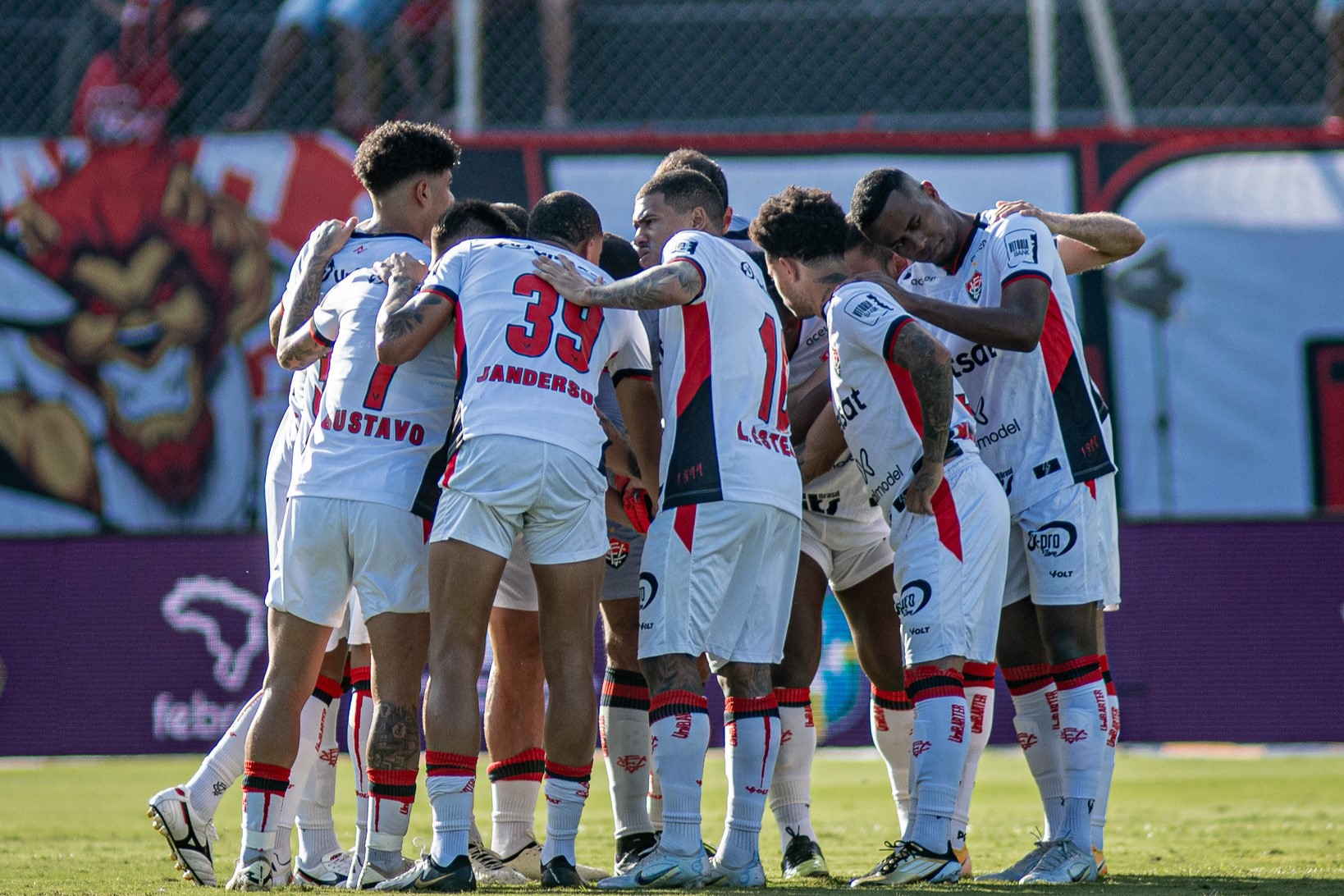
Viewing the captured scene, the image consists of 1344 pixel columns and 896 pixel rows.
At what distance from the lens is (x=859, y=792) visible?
319 inches

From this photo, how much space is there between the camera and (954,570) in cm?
464

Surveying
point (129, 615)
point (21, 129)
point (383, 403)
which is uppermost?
point (21, 129)

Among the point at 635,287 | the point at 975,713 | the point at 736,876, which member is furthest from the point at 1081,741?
the point at 635,287

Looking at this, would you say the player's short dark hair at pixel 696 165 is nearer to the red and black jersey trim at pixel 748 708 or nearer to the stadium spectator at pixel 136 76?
the red and black jersey trim at pixel 748 708

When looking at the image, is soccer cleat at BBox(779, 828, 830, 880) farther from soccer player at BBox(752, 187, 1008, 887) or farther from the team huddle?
soccer player at BBox(752, 187, 1008, 887)

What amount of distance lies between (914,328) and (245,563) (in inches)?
222

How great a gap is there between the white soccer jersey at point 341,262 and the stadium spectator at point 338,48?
6.48 metres

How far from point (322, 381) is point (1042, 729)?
8.96 ft

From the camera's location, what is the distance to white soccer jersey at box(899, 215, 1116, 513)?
5086mm

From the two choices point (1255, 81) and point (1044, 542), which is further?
point (1255, 81)

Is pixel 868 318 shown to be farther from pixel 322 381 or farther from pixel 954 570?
pixel 322 381

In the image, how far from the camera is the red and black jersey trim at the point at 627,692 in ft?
17.0

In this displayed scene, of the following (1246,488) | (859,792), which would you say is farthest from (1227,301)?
(859,792)

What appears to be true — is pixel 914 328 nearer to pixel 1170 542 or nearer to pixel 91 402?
pixel 1170 542
